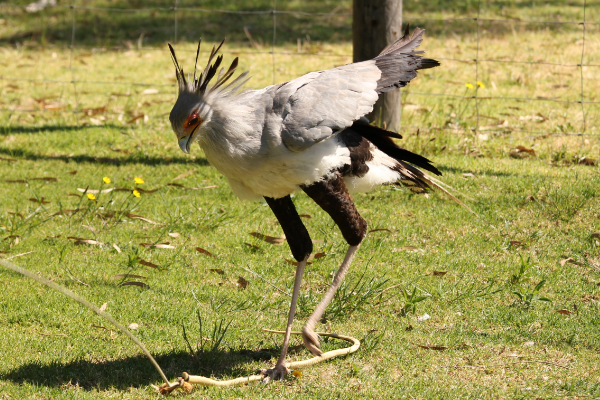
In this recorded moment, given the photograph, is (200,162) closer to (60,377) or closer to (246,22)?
(60,377)

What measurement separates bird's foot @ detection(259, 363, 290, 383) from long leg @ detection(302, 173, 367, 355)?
0.20m

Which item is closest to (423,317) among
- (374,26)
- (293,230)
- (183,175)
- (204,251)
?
(293,230)

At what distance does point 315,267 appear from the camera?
16.8 feet

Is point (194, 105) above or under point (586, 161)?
above

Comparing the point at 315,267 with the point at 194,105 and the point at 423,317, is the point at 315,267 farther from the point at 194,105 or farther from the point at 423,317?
the point at 194,105

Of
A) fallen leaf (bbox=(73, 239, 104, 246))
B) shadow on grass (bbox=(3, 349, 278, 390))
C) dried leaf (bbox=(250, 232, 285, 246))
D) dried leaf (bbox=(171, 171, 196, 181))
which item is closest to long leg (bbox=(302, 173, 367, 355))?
shadow on grass (bbox=(3, 349, 278, 390))

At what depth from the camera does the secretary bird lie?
3.65 metres

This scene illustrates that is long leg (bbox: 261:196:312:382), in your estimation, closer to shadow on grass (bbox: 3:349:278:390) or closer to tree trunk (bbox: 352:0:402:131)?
shadow on grass (bbox: 3:349:278:390)

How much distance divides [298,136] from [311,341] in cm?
119

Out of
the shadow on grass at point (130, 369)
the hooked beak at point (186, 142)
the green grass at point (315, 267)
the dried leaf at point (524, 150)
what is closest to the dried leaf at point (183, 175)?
the green grass at point (315, 267)

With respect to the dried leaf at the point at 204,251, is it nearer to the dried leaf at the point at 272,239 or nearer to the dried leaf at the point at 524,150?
the dried leaf at the point at 272,239

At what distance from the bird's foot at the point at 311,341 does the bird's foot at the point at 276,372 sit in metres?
0.18

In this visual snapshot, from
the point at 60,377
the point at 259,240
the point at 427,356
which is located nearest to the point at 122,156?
the point at 259,240

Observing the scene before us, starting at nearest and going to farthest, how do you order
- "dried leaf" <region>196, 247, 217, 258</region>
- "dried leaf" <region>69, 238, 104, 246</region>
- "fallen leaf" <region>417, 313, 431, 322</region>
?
"fallen leaf" <region>417, 313, 431, 322</region>
"dried leaf" <region>196, 247, 217, 258</region>
"dried leaf" <region>69, 238, 104, 246</region>
